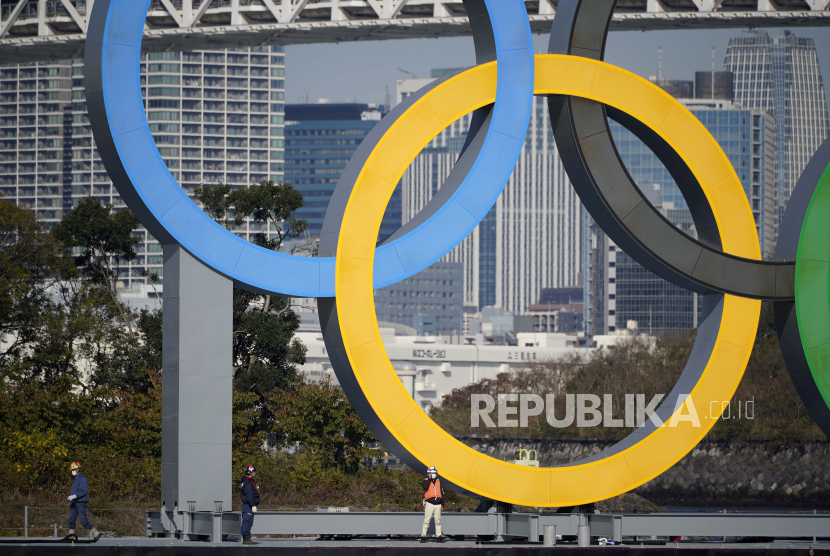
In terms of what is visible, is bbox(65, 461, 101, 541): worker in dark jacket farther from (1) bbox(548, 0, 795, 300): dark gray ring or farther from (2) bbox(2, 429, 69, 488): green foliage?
(2) bbox(2, 429, 69, 488): green foliage

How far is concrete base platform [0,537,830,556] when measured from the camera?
23.3m

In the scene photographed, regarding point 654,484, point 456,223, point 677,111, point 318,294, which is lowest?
point 654,484

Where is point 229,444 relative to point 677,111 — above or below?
below

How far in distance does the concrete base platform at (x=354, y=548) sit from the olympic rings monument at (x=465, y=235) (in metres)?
0.89

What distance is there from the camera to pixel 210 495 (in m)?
24.6

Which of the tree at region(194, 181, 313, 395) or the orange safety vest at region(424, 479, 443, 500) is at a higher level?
the tree at region(194, 181, 313, 395)

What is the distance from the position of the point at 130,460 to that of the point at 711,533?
82.8 feet

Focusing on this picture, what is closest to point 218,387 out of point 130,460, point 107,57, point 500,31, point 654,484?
point 107,57

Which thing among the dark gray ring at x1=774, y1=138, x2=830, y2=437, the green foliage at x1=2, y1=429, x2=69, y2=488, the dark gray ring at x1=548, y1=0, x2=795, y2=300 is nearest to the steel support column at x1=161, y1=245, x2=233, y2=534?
the dark gray ring at x1=548, y1=0, x2=795, y2=300

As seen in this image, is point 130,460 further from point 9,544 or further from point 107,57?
point 107,57

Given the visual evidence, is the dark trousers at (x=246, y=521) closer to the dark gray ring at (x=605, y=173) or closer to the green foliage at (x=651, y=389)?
the dark gray ring at (x=605, y=173)

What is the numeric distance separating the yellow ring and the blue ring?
0.49 m

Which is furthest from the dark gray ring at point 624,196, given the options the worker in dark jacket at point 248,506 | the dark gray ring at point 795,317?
the worker in dark jacket at point 248,506

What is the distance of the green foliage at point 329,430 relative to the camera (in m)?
45.7
